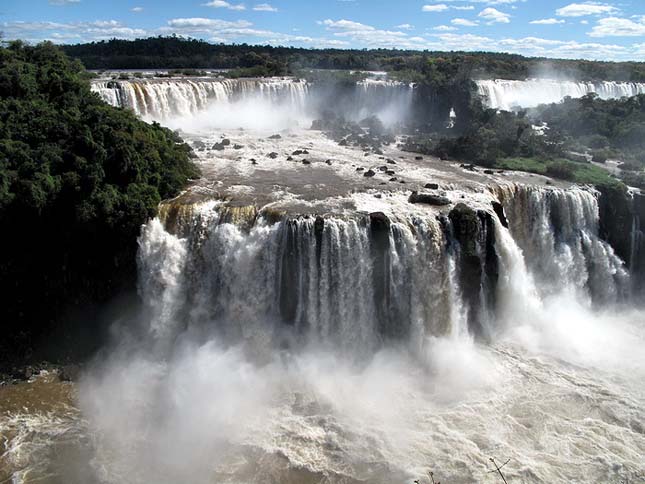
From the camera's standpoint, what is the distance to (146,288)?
1905cm

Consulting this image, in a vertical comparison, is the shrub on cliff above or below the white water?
above

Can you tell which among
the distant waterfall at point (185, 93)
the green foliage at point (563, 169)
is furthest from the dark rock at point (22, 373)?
the green foliage at point (563, 169)

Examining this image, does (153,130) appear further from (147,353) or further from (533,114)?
(533,114)

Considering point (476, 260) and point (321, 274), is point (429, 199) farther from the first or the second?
point (321, 274)

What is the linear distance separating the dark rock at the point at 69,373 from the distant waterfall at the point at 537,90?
1427 inches

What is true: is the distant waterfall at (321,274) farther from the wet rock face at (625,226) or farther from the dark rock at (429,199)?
the wet rock face at (625,226)

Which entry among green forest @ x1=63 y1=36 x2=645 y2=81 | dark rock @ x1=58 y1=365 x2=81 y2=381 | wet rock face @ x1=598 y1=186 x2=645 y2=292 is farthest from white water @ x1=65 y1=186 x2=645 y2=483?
green forest @ x1=63 y1=36 x2=645 y2=81

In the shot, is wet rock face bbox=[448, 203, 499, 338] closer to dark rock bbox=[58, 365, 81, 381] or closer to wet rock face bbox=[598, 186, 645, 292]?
wet rock face bbox=[598, 186, 645, 292]

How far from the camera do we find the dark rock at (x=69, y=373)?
695 inches

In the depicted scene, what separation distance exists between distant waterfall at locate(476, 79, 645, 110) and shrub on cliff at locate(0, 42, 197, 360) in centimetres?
3205

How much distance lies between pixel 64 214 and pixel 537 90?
1805 inches

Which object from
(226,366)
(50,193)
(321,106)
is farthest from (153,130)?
(321,106)

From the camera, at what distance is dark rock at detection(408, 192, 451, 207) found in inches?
814

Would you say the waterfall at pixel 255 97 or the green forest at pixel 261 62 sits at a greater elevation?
the green forest at pixel 261 62
